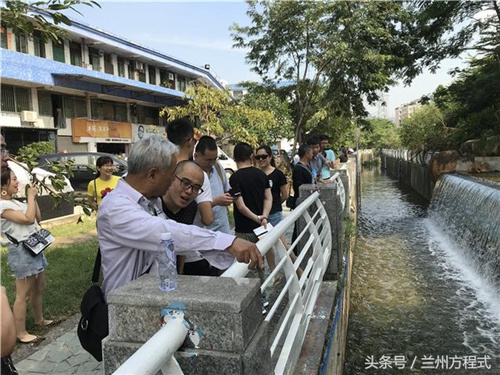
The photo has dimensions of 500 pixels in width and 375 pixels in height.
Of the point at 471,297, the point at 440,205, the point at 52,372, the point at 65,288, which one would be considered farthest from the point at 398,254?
the point at 52,372

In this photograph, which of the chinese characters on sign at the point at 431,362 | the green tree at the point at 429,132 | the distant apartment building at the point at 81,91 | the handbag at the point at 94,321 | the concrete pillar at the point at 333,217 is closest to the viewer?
the handbag at the point at 94,321

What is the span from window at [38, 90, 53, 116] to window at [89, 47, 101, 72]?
345cm

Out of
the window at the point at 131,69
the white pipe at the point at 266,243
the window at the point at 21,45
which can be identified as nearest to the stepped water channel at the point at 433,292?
the white pipe at the point at 266,243

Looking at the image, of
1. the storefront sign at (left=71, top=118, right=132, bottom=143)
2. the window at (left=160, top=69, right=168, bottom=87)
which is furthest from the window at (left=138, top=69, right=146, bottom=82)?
the storefront sign at (left=71, top=118, right=132, bottom=143)

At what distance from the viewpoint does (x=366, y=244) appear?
10.6m

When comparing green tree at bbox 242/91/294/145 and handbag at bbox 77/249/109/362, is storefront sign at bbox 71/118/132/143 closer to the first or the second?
green tree at bbox 242/91/294/145

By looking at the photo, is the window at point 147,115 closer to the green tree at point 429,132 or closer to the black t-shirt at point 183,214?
the green tree at point 429,132

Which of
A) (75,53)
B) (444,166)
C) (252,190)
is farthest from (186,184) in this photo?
(75,53)

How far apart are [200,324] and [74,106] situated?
67.3 ft

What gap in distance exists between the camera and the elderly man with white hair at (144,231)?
171 cm

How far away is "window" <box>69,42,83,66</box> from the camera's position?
63.5 feet

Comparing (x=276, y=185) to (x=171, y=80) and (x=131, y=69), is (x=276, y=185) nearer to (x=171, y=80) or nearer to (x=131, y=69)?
(x=131, y=69)

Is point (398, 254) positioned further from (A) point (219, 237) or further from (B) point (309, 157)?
(A) point (219, 237)

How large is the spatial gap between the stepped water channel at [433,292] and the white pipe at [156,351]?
4105 mm
